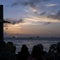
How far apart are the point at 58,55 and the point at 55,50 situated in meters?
0.58

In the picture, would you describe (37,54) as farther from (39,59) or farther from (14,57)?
(14,57)

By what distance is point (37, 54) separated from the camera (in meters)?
8.55

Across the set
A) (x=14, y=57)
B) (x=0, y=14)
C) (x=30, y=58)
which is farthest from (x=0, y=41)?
(x=30, y=58)

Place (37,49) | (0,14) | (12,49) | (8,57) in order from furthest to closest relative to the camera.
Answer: (0,14) < (12,49) < (8,57) < (37,49)

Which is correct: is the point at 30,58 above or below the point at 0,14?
below

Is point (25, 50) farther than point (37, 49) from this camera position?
Yes

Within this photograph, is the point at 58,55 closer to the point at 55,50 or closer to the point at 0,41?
the point at 55,50

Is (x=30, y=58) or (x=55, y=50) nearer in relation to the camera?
(x=30, y=58)

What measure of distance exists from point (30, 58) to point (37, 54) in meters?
0.26

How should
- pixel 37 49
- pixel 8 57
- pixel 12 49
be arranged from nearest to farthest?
pixel 37 49 < pixel 8 57 < pixel 12 49

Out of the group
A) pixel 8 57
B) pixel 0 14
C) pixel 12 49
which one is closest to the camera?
pixel 8 57

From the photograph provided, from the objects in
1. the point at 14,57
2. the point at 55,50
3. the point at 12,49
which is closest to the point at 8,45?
the point at 12,49

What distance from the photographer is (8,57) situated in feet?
30.8

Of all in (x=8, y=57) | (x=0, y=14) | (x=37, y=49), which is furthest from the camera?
(x=0, y=14)
